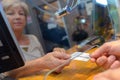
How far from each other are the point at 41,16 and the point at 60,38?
36cm

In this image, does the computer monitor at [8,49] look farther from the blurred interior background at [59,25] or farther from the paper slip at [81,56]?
the blurred interior background at [59,25]

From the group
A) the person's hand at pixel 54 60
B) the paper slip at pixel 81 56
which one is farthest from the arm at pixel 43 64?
the paper slip at pixel 81 56

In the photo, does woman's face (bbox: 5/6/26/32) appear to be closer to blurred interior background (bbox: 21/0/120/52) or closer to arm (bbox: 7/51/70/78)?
blurred interior background (bbox: 21/0/120/52)

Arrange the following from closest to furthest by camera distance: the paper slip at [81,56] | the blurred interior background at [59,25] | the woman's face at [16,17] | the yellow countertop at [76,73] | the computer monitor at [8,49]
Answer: the computer monitor at [8,49]
the yellow countertop at [76,73]
the paper slip at [81,56]
the woman's face at [16,17]
the blurred interior background at [59,25]

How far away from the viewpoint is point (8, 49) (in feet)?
2.10

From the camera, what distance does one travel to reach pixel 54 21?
8.04ft

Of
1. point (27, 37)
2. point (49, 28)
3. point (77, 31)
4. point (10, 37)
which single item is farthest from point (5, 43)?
point (49, 28)

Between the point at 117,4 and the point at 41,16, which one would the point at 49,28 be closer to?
the point at 41,16

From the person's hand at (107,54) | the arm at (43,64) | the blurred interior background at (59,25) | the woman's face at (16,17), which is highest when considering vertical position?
the woman's face at (16,17)

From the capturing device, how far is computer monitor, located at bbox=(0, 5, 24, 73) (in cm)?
60

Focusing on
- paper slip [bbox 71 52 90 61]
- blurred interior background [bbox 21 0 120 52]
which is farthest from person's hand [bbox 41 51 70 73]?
blurred interior background [bbox 21 0 120 52]

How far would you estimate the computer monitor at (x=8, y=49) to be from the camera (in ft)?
1.97

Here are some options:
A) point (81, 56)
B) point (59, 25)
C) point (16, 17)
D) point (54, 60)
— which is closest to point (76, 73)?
point (54, 60)

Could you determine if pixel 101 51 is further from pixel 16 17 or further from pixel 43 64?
pixel 16 17
